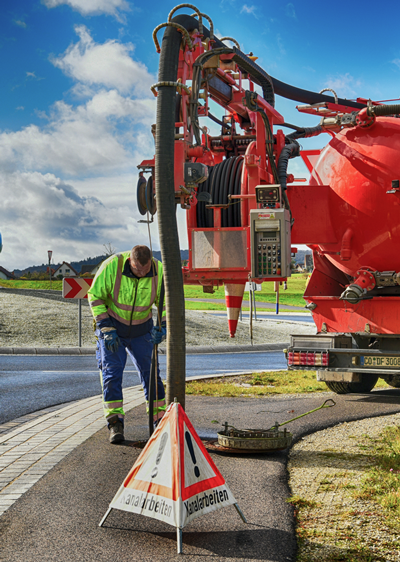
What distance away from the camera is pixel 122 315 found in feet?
20.5

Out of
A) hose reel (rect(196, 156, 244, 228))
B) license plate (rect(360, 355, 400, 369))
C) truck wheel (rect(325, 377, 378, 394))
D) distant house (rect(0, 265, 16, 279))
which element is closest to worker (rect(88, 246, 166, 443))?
hose reel (rect(196, 156, 244, 228))

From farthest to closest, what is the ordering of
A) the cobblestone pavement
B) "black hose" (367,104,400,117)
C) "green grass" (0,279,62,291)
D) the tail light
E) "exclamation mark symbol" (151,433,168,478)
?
"green grass" (0,279,62,291) < the tail light < "black hose" (367,104,400,117) < the cobblestone pavement < "exclamation mark symbol" (151,433,168,478)

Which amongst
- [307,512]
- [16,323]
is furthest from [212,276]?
[16,323]

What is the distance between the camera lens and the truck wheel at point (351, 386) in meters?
8.56

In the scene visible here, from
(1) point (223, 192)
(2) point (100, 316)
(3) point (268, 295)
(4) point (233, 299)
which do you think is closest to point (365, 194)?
(1) point (223, 192)

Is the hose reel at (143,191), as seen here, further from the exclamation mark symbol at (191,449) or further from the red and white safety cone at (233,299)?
the red and white safety cone at (233,299)

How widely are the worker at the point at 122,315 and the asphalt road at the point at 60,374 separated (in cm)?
177

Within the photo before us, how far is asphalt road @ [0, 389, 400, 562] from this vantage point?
3264 millimetres

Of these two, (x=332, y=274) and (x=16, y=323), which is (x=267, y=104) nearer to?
(x=332, y=274)

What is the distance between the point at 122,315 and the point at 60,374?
5376 mm

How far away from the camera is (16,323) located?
1861 centimetres

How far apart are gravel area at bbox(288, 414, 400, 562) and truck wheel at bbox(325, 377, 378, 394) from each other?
7.66 feet

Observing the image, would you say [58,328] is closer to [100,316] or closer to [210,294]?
[100,316]

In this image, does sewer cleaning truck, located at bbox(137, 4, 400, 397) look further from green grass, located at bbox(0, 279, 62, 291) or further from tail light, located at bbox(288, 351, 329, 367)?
green grass, located at bbox(0, 279, 62, 291)
